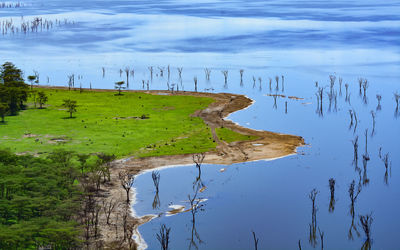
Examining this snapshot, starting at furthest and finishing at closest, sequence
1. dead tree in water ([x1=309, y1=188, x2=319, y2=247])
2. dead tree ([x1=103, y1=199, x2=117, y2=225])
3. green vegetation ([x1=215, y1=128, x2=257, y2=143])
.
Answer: green vegetation ([x1=215, y1=128, x2=257, y2=143]) → dead tree ([x1=103, y1=199, x2=117, y2=225]) → dead tree in water ([x1=309, y1=188, x2=319, y2=247])

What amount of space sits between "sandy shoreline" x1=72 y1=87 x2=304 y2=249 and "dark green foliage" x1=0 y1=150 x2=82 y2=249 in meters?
2.83

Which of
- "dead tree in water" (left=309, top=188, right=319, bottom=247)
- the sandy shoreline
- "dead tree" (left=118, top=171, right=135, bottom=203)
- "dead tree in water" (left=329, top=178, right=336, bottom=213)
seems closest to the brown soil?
the sandy shoreline

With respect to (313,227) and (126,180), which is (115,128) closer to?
(126,180)

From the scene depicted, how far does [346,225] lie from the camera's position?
141ft

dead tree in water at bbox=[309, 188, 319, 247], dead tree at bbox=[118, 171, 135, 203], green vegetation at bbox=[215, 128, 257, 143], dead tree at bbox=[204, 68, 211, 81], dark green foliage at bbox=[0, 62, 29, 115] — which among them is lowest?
dead tree in water at bbox=[309, 188, 319, 247]

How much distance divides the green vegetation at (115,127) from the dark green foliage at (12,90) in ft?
5.24

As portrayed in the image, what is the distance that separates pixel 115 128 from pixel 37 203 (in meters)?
32.3

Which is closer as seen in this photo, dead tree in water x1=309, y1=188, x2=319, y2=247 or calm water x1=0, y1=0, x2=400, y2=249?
dead tree in water x1=309, y1=188, x2=319, y2=247

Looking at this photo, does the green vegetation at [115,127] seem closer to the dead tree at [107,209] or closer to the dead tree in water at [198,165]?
the dead tree in water at [198,165]

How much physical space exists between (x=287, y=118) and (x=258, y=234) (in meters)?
40.4

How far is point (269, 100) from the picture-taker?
92.4m

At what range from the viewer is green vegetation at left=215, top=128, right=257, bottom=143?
6577 centimetres

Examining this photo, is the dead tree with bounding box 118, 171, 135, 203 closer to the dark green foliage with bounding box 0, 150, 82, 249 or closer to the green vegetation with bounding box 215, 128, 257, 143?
the dark green foliage with bounding box 0, 150, 82, 249

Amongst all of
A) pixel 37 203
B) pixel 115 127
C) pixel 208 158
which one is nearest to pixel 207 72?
pixel 115 127
